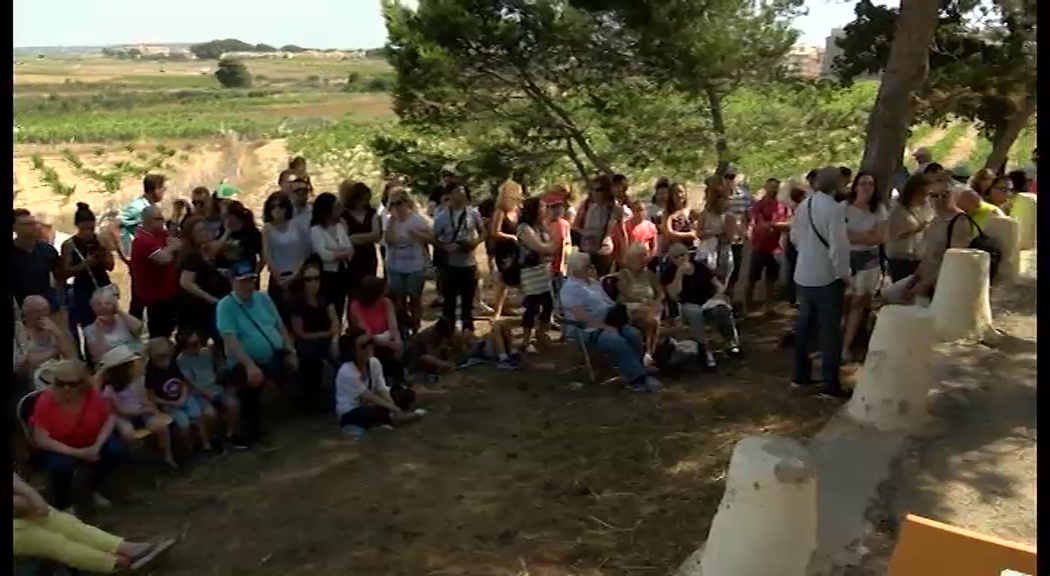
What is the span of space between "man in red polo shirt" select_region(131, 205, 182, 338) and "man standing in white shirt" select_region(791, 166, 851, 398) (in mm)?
3701

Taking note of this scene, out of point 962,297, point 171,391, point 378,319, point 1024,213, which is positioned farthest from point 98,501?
point 1024,213

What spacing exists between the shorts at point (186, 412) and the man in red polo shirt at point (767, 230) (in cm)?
451

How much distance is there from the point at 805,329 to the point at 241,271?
3.33m

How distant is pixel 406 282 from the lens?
7.97m

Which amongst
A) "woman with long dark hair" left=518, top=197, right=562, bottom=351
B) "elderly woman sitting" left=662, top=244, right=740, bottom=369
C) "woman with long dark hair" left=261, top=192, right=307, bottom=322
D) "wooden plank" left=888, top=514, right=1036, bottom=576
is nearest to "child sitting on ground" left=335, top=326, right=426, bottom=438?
"woman with long dark hair" left=261, top=192, right=307, bottom=322

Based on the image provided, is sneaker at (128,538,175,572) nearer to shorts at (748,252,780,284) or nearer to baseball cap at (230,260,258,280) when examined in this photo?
baseball cap at (230,260,258,280)

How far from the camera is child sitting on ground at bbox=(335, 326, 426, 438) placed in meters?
6.59

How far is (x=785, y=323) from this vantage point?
9.09m

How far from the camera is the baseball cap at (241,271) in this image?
6398 mm

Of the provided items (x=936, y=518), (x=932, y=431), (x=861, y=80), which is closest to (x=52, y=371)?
(x=936, y=518)

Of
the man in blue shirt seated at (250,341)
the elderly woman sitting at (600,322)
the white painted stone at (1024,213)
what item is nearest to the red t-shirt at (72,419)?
the man in blue shirt seated at (250,341)

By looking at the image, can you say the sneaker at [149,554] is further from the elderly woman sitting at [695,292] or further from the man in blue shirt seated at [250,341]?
the elderly woman sitting at [695,292]

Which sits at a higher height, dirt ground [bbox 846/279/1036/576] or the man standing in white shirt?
the man standing in white shirt

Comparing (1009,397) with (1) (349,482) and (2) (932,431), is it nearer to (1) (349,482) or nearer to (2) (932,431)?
(2) (932,431)
